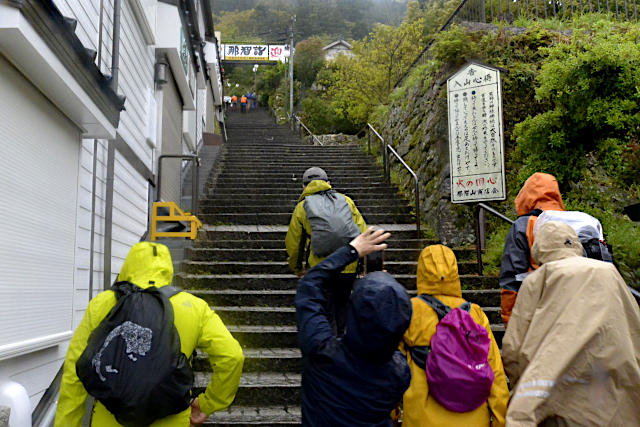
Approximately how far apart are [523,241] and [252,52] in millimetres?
35230

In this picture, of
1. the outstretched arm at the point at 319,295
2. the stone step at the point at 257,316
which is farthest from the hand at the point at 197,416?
the stone step at the point at 257,316

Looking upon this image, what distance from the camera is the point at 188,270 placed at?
249 inches

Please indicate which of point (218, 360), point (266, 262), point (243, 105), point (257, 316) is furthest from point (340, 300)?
point (243, 105)

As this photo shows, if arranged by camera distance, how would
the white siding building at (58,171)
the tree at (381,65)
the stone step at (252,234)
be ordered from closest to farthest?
the white siding building at (58,171) → the stone step at (252,234) → the tree at (381,65)

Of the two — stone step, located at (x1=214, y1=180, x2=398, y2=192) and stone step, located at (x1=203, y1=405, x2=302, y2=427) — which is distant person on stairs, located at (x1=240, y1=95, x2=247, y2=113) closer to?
stone step, located at (x1=214, y1=180, x2=398, y2=192)

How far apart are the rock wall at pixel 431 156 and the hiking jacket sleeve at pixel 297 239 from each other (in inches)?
162

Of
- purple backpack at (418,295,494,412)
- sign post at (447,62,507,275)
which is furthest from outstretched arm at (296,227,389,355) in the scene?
sign post at (447,62,507,275)

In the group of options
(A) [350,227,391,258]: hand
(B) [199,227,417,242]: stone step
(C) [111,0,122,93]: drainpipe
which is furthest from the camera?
(B) [199,227,417,242]: stone step

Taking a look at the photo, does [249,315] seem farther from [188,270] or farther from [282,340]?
[188,270]

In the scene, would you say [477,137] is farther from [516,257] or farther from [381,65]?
[381,65]

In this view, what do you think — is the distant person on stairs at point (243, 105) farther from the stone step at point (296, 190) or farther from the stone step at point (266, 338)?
the stone step at point (266, 338)

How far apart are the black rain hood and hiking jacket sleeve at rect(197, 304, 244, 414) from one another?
2.34 ft

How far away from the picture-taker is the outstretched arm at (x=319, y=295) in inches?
80.9

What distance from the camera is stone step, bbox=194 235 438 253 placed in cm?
704
